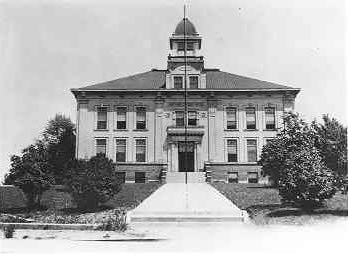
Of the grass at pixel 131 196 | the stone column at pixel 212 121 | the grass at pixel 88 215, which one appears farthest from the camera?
the stone column at pixel 212 121

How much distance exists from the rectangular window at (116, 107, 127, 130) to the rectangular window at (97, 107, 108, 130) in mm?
781

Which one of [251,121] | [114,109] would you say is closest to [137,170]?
[114,109]

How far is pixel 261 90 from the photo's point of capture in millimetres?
27859

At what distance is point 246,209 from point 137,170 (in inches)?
548

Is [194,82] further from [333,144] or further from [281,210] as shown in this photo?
[281,210]

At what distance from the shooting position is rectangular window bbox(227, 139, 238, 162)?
93.1 feet

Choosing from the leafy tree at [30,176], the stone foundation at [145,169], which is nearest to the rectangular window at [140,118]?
the stone foundation at [145,169]

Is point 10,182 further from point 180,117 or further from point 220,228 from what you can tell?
point 180,117

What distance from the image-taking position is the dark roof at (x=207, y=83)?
2827 cm

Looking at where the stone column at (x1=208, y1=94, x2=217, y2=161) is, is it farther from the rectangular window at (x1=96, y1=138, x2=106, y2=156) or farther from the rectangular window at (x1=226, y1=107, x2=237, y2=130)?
the rectangular window at (x1=96, y1=138, x2=106, y2=156)

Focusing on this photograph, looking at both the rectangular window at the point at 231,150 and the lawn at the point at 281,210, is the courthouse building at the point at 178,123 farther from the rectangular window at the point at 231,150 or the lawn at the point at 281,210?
the lawn at the point at 281,210

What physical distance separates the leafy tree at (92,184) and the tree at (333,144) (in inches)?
297

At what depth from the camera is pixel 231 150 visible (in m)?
28.5

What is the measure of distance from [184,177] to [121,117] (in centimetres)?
592
